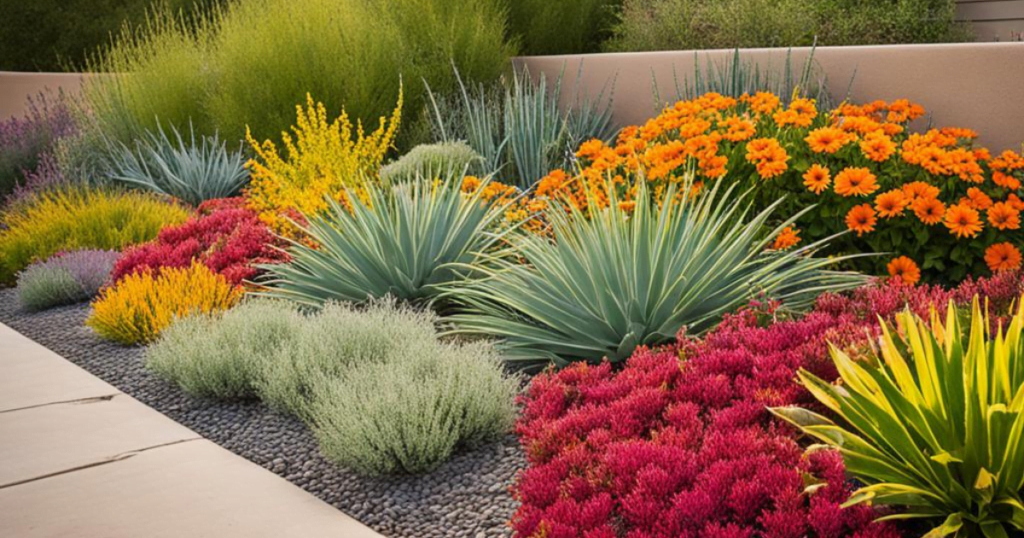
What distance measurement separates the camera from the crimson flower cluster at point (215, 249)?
5.95 m

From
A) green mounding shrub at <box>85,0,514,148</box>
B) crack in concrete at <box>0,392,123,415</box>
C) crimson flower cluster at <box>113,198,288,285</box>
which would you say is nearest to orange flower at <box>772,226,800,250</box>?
crimson flower cluster at <box>113,198,288,285</box>

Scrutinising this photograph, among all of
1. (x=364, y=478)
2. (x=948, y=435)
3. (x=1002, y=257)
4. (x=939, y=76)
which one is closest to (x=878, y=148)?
(x=1002, y=257)

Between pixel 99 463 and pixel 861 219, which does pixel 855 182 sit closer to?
pixel 861 219

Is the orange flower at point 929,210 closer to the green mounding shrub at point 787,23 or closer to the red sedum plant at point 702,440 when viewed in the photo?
the red sedum plant at point 702,440

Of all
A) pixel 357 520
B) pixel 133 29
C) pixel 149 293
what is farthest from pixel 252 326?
pixel 133 29

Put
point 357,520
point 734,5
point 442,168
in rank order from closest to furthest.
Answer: point 357,520 → point 442,168 → point 734,5

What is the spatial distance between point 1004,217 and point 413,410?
2.96 metres

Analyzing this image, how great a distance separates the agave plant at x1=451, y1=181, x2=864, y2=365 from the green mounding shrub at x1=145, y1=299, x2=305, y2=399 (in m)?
0.85

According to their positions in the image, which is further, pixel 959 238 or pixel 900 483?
pixel 959 238

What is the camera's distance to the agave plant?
398 cm

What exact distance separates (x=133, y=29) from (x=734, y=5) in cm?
1254

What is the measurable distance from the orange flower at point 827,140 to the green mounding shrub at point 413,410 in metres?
2.13

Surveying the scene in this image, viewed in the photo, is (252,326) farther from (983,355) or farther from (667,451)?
(983,355)

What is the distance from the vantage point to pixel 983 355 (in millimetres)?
2402
